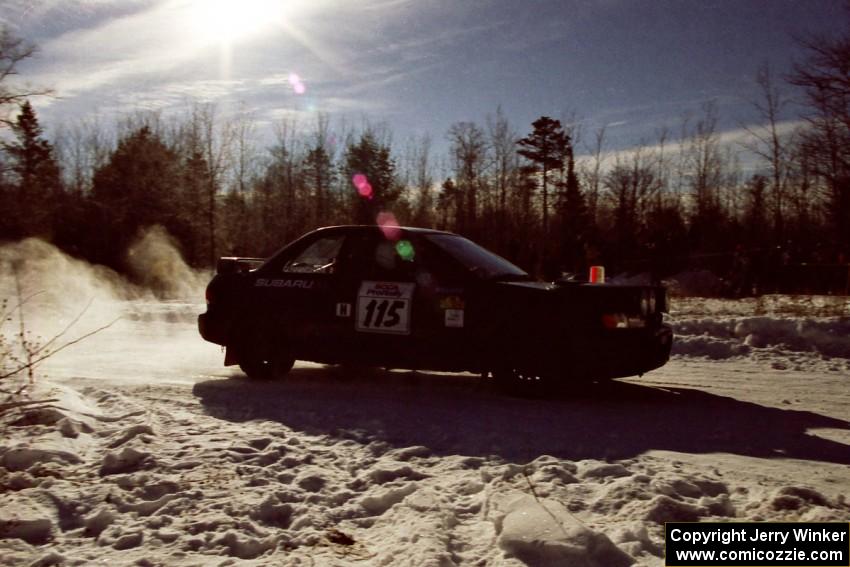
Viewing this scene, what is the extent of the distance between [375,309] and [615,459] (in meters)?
3.02

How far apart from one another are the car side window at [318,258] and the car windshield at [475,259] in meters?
1.04

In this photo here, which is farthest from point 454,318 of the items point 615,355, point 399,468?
point 399,468

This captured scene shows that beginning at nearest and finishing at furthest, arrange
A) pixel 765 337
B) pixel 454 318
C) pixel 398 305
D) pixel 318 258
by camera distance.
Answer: pixel 454 318, pixel 398 305, pixel 318 258, pixel 765 337

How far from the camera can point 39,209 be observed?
3366 cm

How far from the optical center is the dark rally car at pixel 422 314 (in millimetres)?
5910

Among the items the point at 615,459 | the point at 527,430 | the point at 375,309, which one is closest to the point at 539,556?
the point at 615,459

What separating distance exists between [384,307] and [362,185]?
4117cm

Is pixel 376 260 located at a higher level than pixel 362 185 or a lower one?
lower

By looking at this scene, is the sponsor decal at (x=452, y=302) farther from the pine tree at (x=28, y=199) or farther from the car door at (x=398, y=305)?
the pine tree at (x=28, y=199)

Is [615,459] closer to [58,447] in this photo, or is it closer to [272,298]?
[58,447]

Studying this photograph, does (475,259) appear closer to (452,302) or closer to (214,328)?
(452,302)

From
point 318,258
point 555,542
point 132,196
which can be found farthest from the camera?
point 132,196

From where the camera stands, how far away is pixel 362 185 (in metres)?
46.8

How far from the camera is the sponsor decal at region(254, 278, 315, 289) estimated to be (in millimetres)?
6945
